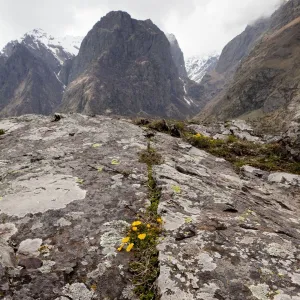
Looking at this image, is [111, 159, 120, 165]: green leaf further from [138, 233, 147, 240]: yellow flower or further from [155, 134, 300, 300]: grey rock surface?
[138, 233, 147, 240]: yellow flower

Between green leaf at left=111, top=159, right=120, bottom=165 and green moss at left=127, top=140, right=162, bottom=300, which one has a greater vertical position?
green leaf at left=111, top=159, right=120, bottom=165

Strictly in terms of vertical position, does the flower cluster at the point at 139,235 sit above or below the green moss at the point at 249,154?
below

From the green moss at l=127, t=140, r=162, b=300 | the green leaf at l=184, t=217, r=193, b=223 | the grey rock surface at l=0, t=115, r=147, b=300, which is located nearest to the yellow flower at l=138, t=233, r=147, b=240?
the green moss at l=127, t=140, r=162, b=300

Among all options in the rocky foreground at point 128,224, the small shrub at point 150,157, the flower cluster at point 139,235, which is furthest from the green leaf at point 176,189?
the small shrub at point 150,157

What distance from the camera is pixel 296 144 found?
14602 mm

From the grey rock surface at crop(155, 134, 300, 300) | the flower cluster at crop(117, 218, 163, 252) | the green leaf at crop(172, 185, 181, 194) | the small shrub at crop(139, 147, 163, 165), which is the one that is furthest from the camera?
the small shrub at crop(139, 147, 163, 165)

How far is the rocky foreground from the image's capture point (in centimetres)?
546

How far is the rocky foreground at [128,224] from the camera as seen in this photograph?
215 inches

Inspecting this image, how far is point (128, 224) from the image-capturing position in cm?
727

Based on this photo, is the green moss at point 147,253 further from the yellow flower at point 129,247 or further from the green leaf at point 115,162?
the green leaf at point 115,162

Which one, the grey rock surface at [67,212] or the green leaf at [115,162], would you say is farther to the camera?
the green leaf at [115,162]

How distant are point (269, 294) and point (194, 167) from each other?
6909mm

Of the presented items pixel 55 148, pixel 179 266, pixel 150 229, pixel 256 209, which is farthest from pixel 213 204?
pixel 55 148

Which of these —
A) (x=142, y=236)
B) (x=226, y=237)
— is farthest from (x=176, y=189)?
(x=142, y=236)
